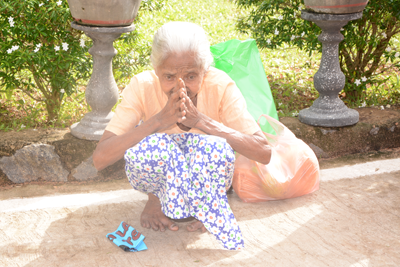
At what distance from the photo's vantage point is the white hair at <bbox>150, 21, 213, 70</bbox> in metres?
2.40

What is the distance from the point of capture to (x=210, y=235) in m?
2.76

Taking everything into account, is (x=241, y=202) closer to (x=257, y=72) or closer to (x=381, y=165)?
(x=257, y=72)

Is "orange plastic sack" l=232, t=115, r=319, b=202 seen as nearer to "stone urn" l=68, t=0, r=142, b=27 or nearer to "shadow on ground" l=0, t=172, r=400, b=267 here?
"shadow on ground" l=0, t=172, r=400, b=267

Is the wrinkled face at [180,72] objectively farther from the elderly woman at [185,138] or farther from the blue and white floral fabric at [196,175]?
the blue and white floral fabric at [196,175]

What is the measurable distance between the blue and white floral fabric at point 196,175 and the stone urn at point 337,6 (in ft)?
5.60

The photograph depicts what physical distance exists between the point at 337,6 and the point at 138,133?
6.48 feet

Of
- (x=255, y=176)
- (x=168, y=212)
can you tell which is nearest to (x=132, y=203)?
(x=168, y=212)

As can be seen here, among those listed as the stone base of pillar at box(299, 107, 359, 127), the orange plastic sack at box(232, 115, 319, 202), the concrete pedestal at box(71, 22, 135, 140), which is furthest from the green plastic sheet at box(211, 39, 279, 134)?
the concrete pedestal at box(71, 22, 135, 140)

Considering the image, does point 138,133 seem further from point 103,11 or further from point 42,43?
point 42,43

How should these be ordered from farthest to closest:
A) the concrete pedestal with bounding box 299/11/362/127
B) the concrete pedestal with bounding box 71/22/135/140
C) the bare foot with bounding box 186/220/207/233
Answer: the concrete pedestal with bounding box 299/11/362/127 < the concrete pedestal with bounding box 71/22/135/140 < the bare foot with bounding box 186/220/207/233

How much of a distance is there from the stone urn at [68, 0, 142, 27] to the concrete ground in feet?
3.82

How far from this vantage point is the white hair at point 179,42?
240 centimetres

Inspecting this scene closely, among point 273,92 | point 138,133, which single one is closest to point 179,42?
point 138,133

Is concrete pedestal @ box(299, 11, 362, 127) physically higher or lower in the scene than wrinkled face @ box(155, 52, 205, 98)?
lower
